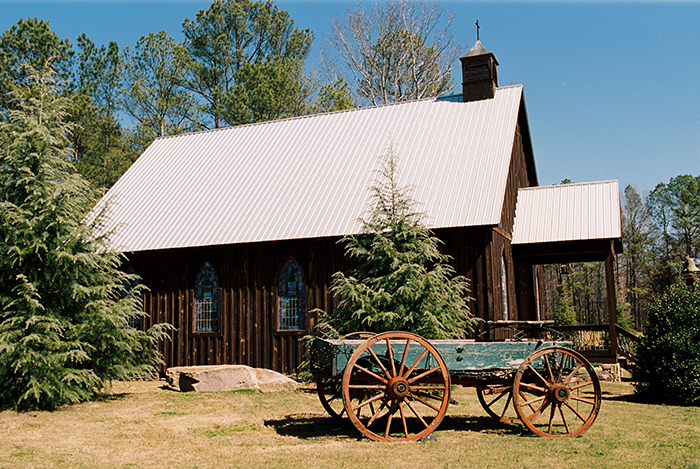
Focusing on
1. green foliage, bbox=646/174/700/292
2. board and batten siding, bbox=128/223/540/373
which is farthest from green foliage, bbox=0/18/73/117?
green foliage, bbox=646/174/700/292

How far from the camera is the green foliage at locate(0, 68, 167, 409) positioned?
462 inches

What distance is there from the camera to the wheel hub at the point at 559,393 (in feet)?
27.8

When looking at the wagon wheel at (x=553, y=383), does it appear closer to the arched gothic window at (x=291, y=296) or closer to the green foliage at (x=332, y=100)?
the arched gothic window at (x=291, y=296)

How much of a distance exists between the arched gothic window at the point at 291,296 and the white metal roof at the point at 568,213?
6.39 metres

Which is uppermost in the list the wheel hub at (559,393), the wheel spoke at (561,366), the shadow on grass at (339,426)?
the wheel spoke at (561,366)

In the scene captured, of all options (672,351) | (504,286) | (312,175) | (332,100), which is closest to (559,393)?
(672,351)

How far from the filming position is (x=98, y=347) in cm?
1278

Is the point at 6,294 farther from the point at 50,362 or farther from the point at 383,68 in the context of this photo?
the point at 383,68

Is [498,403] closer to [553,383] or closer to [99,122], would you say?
[553,383]

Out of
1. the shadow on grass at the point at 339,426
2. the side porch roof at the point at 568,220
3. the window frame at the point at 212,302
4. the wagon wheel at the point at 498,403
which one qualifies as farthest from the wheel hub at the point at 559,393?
the window frame at the point at 212,302

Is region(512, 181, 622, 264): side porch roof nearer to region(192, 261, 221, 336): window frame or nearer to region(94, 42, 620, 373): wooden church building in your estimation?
region(94, 42, 620, 373): wooden church building

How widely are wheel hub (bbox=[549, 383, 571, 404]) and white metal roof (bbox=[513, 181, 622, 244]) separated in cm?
926

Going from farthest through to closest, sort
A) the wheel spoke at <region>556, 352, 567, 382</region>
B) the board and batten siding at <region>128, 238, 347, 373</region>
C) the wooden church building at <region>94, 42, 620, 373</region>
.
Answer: the board and batten siding at <region>128, 238, 347, 373</region>
the wooden church building at <region>94, 42, 620, 373</region>
the wheel spoke at <region>556, 352, 567, 382</region>

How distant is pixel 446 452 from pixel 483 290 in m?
7.94
